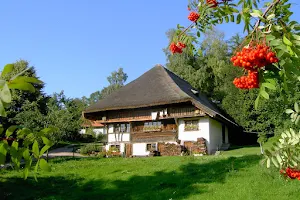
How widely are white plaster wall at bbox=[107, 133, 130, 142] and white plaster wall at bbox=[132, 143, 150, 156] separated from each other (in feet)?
2.29

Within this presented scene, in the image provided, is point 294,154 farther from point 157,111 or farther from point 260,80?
point 157,111

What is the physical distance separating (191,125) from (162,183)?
9.43m

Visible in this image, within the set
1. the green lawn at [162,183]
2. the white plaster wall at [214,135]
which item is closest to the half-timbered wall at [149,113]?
the white plaster wall at [214,135]

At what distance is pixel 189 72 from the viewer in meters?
27.5

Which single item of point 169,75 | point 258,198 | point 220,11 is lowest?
point 258,198

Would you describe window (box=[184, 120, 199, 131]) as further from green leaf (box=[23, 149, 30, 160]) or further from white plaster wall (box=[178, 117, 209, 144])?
green leaf (box=[23, 149, 30, 160])

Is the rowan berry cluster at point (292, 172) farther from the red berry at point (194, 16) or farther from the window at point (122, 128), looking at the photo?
the window at point (122, 128)

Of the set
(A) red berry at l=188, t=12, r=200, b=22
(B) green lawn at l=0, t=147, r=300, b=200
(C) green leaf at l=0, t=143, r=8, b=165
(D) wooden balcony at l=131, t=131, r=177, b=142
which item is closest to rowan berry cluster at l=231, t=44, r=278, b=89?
(C) green leaf at l=0, t=143, r=8, b=165

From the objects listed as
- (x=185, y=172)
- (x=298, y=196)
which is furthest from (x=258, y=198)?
(x=185, y=172)

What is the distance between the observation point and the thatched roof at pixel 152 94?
18578 mm

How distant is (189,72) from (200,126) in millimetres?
9906

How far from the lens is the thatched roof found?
18578 mm

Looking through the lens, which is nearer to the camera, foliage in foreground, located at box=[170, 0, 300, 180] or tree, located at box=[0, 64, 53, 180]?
tree, located at box=[0, 64, 53, 180]

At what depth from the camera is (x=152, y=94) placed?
1992 cm
